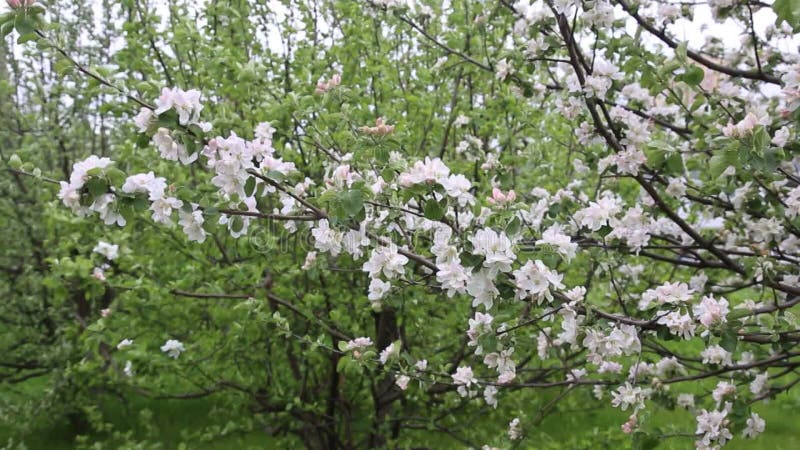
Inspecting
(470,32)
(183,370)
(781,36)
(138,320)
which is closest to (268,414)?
(183,370)

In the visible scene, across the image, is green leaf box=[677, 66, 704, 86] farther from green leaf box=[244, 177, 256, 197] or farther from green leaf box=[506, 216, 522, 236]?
green leaf box=[244, 177, 256, 197]

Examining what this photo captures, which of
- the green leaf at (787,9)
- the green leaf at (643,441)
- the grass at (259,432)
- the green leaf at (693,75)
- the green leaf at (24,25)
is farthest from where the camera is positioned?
the grass at (259,432)

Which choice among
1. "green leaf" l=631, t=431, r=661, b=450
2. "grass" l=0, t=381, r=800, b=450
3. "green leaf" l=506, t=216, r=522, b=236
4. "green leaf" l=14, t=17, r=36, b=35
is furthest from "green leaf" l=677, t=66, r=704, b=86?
"grass" l=0, t=381, r=800, b=450

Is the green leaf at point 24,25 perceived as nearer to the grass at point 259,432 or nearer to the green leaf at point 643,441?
the green leaf at point 643,441

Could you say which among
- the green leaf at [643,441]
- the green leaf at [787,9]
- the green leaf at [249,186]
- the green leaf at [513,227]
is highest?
the green leaf at [787,9]

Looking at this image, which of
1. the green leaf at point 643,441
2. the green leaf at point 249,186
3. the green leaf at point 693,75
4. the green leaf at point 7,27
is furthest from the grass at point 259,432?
the green leaf at point 7,27

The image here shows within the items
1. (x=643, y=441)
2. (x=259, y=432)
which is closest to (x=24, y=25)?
(x=643, y=441)

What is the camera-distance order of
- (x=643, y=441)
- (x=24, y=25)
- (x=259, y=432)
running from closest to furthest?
(x=24, y=25), (x=643, y=441), (x=259, y=432)

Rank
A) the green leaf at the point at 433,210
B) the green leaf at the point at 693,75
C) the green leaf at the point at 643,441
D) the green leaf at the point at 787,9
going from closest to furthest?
the green leaf at the point at 787,9, the green leaf at the point at 433,210, the green leaf at the point at 693,75, the green leaf at the point at 643,441

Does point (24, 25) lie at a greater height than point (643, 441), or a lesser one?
greater

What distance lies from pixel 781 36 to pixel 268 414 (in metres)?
3.93

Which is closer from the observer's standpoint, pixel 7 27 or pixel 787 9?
pixel 787 9

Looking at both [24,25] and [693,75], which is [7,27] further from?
[693,75]

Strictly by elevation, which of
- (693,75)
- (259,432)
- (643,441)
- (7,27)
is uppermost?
(693,75)
